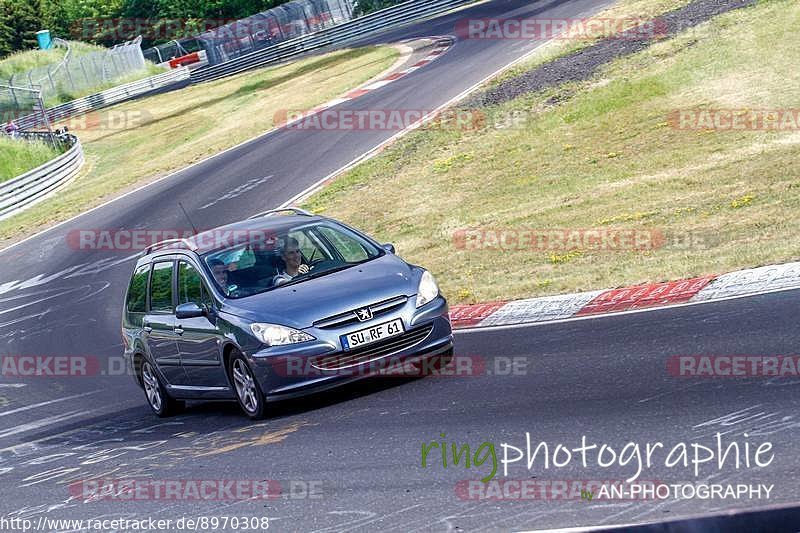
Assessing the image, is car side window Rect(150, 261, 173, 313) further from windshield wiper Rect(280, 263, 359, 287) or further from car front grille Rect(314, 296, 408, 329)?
car front grille Rect(314, 296, 408, 329)

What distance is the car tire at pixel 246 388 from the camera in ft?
31.9

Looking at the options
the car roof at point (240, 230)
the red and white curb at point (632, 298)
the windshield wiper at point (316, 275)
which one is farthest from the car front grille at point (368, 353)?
the red and white curb at point (632, 298)

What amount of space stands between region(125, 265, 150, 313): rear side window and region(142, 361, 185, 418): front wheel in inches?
23.5

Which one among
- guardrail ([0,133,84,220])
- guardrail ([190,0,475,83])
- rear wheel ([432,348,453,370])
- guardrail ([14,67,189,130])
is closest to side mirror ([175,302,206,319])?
rear wheel ([432,348,453,370])

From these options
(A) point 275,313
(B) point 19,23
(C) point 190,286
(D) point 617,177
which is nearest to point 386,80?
(D) point 617,177

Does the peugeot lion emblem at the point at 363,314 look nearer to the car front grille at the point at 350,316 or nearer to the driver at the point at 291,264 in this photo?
the car front grille at the point at 350,316

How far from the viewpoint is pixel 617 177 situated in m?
18.1

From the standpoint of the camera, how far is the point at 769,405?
7270 millimetres

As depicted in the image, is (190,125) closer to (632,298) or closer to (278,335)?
(632,298)

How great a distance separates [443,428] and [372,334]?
151 cm

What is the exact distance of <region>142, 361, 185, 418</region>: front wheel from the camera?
11.6 metres

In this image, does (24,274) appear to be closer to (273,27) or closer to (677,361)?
(677,361)

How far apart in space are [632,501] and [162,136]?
122 feet

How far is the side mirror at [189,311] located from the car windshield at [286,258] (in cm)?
27
